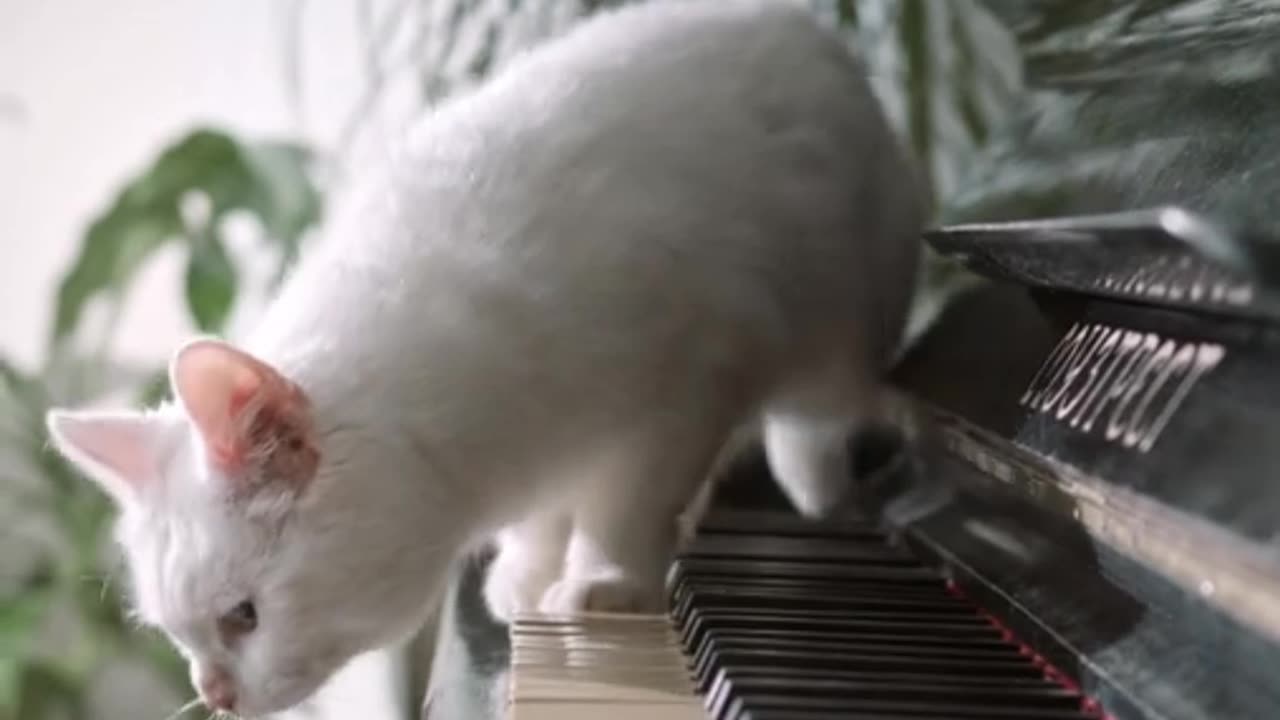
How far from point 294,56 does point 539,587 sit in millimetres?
962

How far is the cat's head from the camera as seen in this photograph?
2.73ft

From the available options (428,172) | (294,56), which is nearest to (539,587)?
(428,172)

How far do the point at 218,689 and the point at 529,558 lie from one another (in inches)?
9.6

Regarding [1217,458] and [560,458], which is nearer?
[1217,458]

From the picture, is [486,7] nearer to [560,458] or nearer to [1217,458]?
[560,458]

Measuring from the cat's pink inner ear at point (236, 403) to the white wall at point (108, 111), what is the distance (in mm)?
1291

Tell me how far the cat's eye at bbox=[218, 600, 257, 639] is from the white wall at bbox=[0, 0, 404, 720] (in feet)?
4.06

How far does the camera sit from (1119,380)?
0.62 metres

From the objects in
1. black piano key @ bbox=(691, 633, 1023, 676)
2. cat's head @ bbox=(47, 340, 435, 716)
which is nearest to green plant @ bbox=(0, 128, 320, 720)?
cat's head @ bbox=(47, 340, 435, 716)

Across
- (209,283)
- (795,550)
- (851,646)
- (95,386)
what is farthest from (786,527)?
(95,386)

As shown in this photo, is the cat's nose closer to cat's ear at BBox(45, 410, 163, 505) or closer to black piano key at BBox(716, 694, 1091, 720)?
cat's ear at BBox(45, 410, 163, 505)

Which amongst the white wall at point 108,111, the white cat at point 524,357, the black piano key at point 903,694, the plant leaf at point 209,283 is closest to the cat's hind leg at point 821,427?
the white cat at point 524,357

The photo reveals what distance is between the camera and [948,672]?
68 cm

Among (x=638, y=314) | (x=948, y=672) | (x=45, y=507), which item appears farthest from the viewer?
(x=45, y=507)
